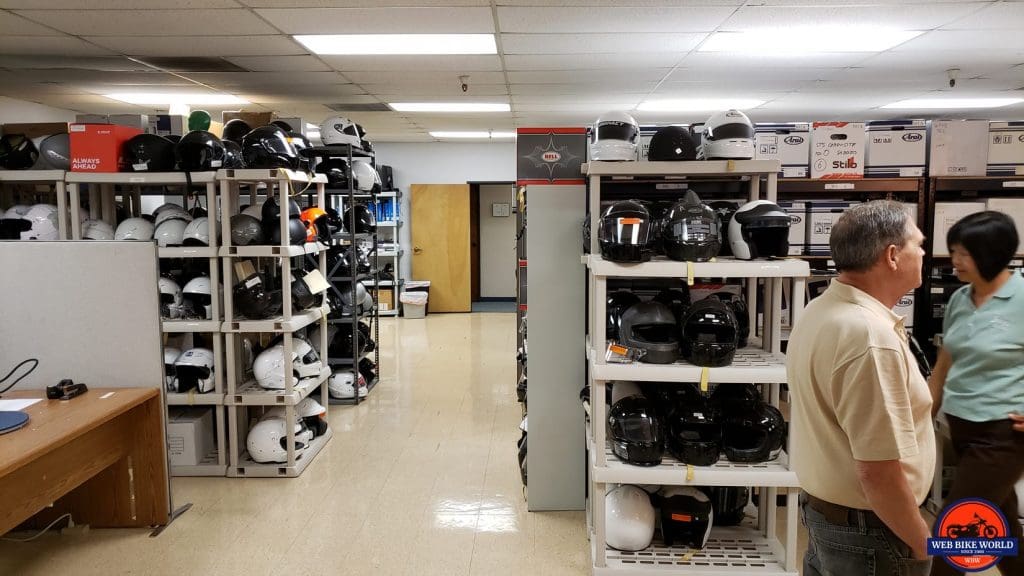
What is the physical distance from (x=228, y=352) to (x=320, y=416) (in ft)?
3.50

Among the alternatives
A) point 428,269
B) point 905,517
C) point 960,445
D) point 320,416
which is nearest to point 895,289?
point 905,517

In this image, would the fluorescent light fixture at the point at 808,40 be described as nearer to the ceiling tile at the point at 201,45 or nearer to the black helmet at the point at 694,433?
the black helmet at the point at 694,433

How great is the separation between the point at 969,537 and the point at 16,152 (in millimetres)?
5866

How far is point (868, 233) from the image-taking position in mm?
1756

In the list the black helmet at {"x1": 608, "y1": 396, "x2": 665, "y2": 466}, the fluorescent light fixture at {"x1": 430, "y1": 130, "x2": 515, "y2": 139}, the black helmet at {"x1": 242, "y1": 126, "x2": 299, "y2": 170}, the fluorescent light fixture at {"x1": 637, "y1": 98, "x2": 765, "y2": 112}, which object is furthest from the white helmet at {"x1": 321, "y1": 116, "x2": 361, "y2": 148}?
the black helmet at {"x1": 608, "y1": 396, "x2": 665, "y2": 466}

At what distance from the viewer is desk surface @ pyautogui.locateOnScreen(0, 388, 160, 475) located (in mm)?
2617

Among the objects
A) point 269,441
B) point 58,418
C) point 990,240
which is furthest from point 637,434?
point 269,441

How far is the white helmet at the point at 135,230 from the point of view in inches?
183

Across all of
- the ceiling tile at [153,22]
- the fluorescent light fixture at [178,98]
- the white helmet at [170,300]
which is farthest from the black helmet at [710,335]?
the fluorescent light fixture at [178,98]

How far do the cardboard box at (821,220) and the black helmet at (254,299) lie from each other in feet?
12.1

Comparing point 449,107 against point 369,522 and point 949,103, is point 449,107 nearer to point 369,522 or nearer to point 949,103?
point 369,522

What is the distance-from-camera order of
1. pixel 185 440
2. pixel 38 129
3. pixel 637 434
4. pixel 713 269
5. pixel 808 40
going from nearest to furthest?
pixel 713 269, pixel 637 434, pixel 185 440, pixel 808 40, pixel 38 129

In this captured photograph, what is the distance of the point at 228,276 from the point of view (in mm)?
4422

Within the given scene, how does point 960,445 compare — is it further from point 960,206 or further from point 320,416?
point 320,416
